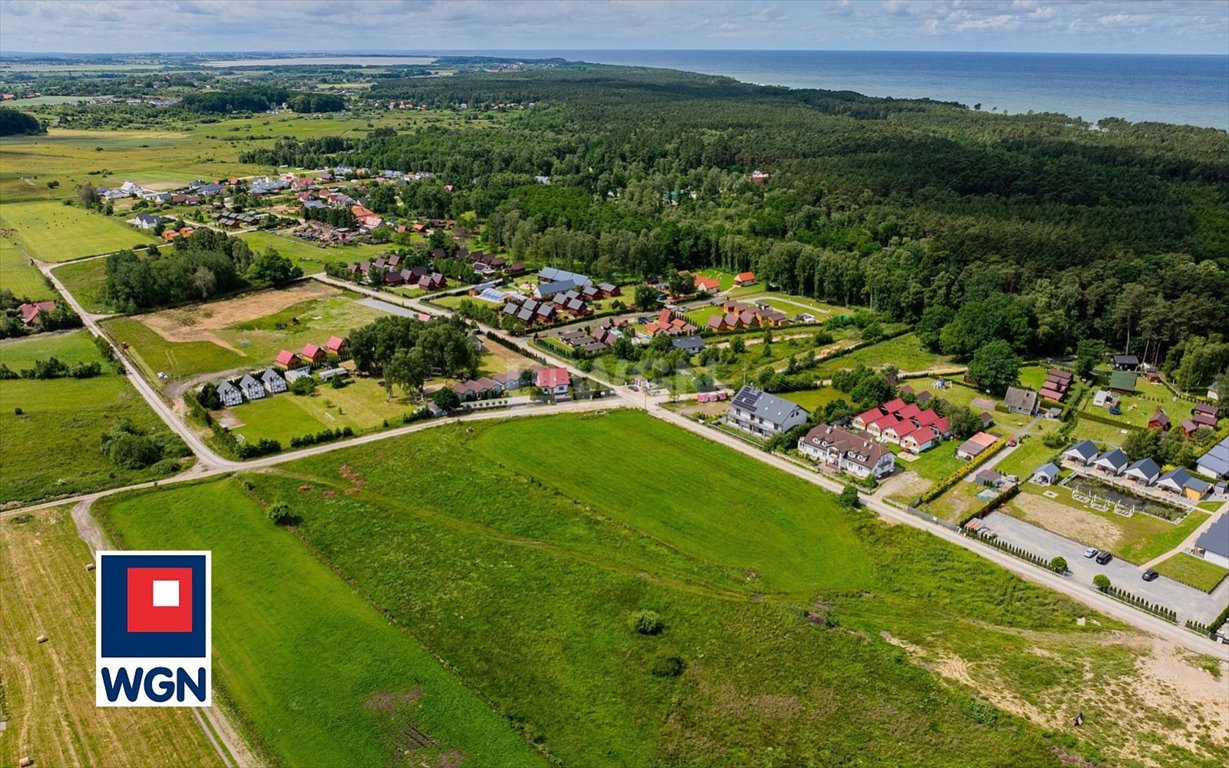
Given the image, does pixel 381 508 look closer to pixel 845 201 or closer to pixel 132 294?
pixel 132 294

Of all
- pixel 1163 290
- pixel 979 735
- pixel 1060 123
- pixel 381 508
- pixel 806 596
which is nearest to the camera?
pixel 979 735

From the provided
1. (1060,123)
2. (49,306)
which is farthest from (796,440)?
(1060,123)

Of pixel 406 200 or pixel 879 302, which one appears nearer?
pixel 879 302

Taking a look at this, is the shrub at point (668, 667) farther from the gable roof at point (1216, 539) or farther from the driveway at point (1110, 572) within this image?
the gable roof at point (1216, 539)

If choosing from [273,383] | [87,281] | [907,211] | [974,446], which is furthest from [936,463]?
[87,281]

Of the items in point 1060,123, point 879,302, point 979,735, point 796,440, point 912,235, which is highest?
point 1060,123

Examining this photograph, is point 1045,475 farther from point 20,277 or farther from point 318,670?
point 20,277

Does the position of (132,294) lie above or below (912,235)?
below

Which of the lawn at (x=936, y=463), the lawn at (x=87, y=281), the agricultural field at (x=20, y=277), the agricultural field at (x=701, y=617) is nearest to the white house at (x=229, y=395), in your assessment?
the agricultural field at (x=701, y=617)
